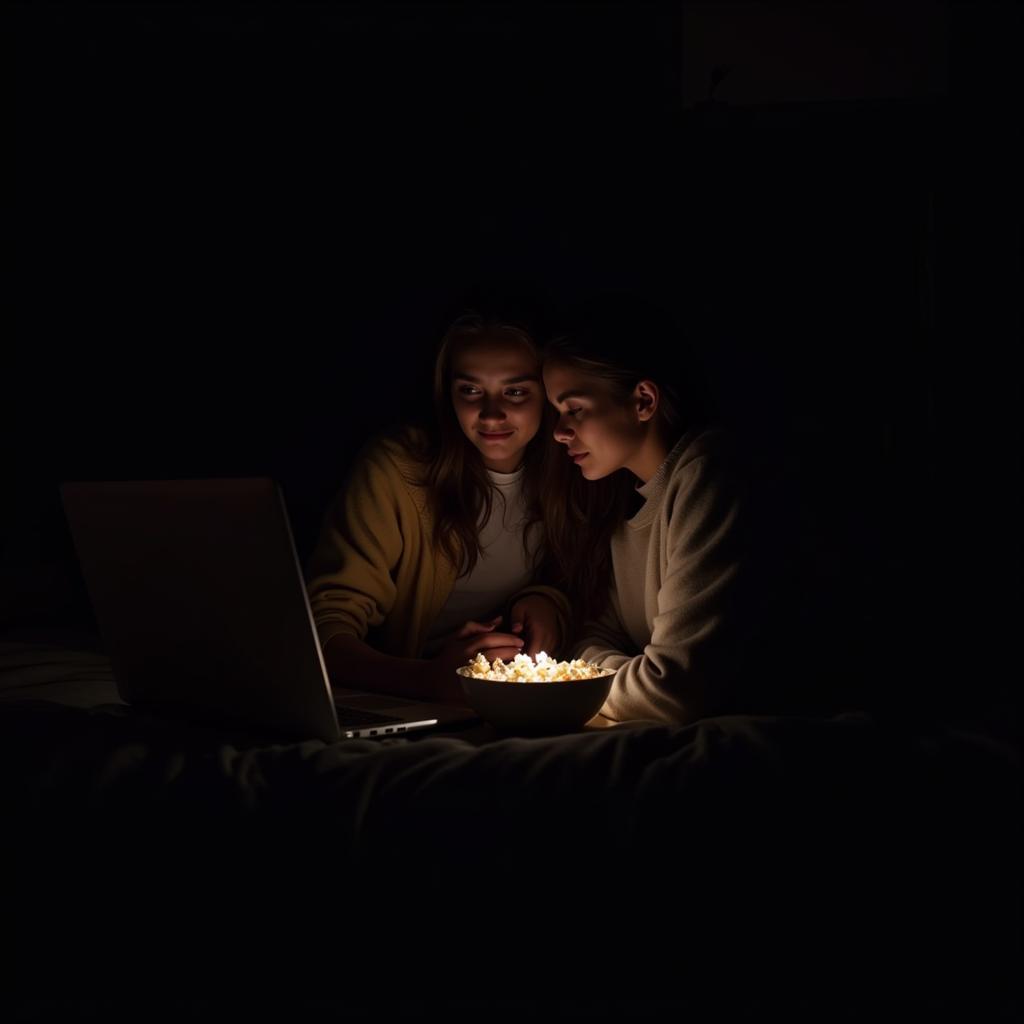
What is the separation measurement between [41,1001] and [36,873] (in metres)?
0.10

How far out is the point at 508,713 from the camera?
109 cm

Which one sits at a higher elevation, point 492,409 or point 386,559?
point 492,409

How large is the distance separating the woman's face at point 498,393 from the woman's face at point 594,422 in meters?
0.19

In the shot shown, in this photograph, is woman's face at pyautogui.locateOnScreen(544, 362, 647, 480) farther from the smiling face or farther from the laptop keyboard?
the laptop keyboard

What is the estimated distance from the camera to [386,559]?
1.79 meters

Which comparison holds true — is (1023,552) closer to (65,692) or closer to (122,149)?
(65,692)

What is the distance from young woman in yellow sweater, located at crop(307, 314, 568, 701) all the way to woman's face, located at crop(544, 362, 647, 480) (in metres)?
0.21

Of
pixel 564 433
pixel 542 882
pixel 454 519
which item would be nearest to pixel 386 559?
pixel 454 519

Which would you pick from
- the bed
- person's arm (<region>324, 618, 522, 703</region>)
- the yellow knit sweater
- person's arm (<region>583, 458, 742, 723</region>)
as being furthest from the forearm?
the bed

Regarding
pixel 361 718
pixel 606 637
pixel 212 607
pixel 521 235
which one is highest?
pixel 521 235

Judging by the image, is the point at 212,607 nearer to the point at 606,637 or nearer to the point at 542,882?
the point at 542,882

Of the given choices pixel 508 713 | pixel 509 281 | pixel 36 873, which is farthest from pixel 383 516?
pixel 36 873

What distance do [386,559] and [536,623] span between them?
29 centimetres

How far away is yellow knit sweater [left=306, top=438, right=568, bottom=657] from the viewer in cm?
174
